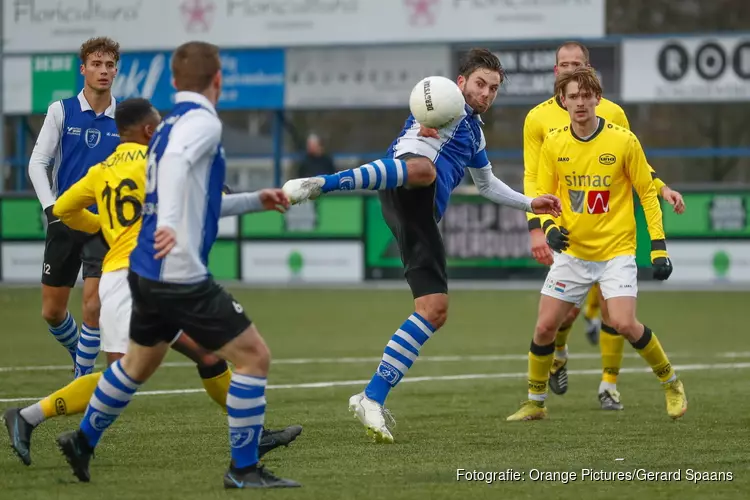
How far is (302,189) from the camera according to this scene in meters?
6.89

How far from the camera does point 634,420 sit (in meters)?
8.95

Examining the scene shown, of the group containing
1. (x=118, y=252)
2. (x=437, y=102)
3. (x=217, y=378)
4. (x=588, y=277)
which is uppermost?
(x=437, y=102)

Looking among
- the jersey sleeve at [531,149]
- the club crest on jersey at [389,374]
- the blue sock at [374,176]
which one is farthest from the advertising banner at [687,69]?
the blue sock at [374,176]

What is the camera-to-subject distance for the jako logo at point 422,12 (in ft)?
81.3

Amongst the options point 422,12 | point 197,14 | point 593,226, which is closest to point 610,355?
point 593,226

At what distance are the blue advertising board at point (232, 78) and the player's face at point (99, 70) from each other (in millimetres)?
16283

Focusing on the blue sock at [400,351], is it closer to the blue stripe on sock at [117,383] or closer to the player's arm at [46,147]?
the blue stripe on sock at [117,383]

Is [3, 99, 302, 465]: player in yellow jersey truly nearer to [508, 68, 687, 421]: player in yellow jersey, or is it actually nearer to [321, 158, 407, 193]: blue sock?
[321, 158, 407, 193]: blue sock

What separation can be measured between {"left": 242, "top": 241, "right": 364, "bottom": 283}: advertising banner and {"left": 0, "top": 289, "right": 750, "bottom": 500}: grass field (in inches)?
265

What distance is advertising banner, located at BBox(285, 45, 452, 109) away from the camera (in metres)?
25.1

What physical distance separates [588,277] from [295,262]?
13938 mm

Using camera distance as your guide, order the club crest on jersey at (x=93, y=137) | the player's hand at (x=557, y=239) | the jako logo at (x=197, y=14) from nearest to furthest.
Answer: the player's hand at (x=557, y=239) < the club crest on jersey at (x=93, y=137) < the jako logo at (x=197, y=14)

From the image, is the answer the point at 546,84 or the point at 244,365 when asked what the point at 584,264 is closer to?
the point at 244,365

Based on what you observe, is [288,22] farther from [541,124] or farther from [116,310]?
[116,310]
